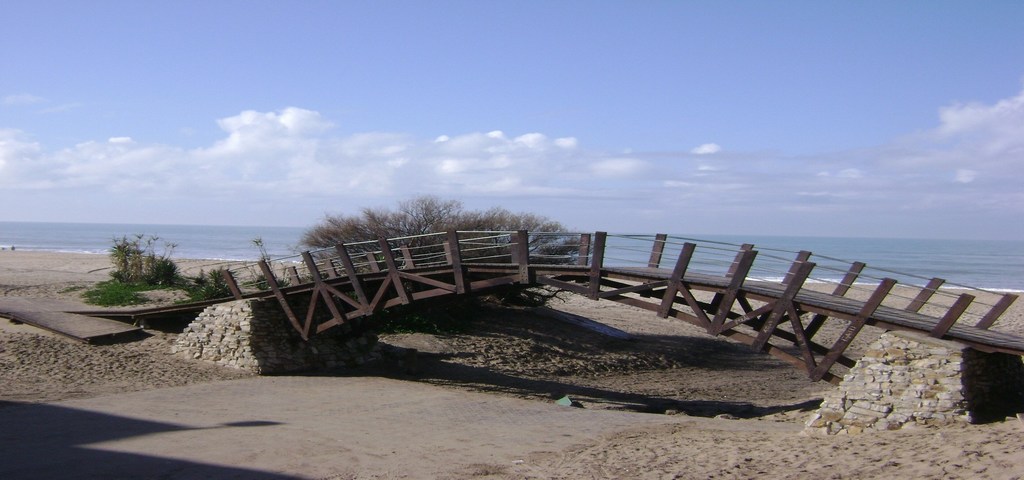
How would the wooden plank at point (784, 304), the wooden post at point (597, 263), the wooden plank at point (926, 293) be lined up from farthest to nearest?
the wooden post at point (597, 263) < the wooden plank at point (926, 293) < the wooden plank at point (784, 304)

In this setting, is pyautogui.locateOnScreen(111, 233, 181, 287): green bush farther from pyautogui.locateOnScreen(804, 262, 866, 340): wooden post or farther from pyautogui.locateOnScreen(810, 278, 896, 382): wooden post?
pyautogui.locateOnScreen(810, 278, 896, 382): wooden post

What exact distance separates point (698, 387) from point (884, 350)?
8.56m

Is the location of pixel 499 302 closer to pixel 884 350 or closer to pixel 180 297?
pixel 180 297

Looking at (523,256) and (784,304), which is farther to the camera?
(523,256)

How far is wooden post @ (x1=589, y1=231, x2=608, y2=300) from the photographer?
45.1 feet

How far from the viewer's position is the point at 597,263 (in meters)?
14.0

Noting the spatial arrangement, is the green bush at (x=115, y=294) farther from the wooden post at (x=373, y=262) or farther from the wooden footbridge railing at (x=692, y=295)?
the wooden post at (x=373, y=262)

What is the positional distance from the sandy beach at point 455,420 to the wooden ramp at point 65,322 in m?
0.28

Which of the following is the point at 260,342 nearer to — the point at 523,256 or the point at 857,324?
the point at 523,256

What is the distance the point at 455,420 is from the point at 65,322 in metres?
10.6

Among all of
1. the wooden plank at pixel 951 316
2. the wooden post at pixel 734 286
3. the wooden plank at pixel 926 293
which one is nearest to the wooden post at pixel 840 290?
the wooden plank at pixel 926 293

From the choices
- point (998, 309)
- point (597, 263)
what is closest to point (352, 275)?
point (597, 263)

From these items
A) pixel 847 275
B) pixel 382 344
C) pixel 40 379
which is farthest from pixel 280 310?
pixel 847 275

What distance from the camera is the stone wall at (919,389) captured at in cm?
986
